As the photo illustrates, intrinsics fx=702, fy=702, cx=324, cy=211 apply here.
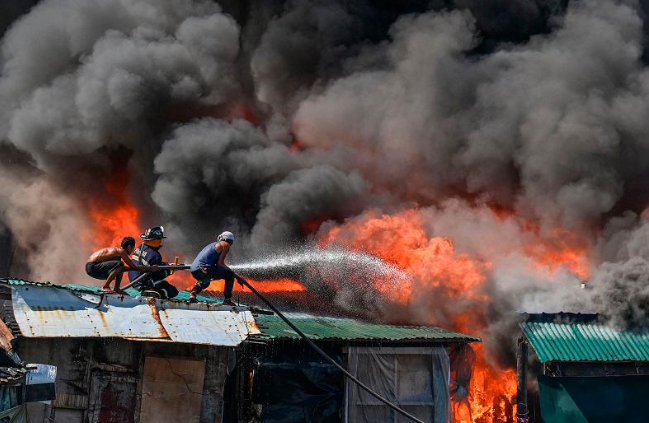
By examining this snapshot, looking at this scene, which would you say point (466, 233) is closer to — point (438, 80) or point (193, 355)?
point (438, 80)

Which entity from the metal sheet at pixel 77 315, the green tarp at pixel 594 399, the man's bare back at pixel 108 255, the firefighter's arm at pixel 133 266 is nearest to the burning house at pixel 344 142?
the green tarp at pixel 594 399

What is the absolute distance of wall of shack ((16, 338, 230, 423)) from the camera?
12.8 m

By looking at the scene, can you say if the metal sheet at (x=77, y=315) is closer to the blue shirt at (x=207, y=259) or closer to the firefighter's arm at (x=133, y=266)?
the firefighter's arm at (x=133, y=266)

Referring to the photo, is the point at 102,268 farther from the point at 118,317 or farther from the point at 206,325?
the point at 206,325

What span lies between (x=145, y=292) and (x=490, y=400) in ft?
29.1

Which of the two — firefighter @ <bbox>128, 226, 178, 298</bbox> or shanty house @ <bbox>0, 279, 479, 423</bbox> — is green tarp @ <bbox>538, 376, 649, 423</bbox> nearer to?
shanty house @ <bbox>0, 279, 479, 423</bbox>

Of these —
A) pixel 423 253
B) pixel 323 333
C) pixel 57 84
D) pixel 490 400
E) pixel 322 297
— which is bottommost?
pixel 490 400

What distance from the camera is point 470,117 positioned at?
25875 mm

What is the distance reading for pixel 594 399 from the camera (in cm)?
1595

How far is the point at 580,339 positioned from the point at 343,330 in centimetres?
573

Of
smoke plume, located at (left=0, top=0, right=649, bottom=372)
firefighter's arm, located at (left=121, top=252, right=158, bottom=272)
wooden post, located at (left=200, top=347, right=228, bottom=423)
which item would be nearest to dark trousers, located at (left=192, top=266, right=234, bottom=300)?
firefighter's arm, located at (left=121, top=252, right=158, bottom=272)

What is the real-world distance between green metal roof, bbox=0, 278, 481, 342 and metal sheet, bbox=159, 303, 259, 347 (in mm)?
420

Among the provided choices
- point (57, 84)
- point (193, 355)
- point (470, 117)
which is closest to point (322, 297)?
point (193, 355)

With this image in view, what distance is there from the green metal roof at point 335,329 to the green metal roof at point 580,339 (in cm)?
166
